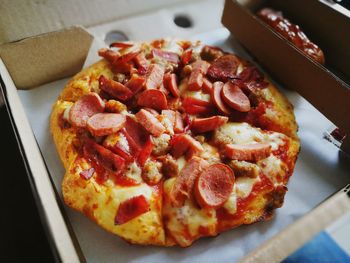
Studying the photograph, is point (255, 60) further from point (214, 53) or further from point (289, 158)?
A: point (289, 158)

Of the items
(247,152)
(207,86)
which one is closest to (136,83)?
(207,86)

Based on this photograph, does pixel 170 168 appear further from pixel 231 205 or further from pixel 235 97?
pixel 235 97

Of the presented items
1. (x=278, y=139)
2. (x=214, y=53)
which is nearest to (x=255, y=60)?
(x=214, y=53)

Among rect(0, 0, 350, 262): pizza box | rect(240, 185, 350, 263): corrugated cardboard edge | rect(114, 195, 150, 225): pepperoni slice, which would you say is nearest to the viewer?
rect(240, 185, 350, 263): corrugated cardboard edge

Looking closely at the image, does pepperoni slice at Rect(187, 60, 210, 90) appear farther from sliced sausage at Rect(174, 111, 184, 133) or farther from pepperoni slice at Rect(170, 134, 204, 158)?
pepperoni slice at Rect(170, 134, 204, 158)

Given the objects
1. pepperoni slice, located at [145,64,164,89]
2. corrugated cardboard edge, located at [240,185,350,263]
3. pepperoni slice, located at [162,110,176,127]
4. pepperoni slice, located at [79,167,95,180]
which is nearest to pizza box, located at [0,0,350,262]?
corrugated cardboard edge, located at [240,185,350,263]

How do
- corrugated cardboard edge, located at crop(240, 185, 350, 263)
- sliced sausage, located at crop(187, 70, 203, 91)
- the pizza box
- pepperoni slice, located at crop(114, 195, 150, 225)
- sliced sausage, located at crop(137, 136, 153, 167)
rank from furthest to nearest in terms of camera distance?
1. sliced sausage, located at crop(187, 70, 203, 91)
2. sliced sausage, located at crop(137, 136, 153, 167)
3. pepperoni slice, located at crop(114, 195, 150, 225)
4. the pizza box
5. corrugated cardboard edge, located at crop(240, 185, 350, 263)

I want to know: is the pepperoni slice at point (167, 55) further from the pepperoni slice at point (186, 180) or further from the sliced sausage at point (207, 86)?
the pepperoni slice at point (186, 180)
